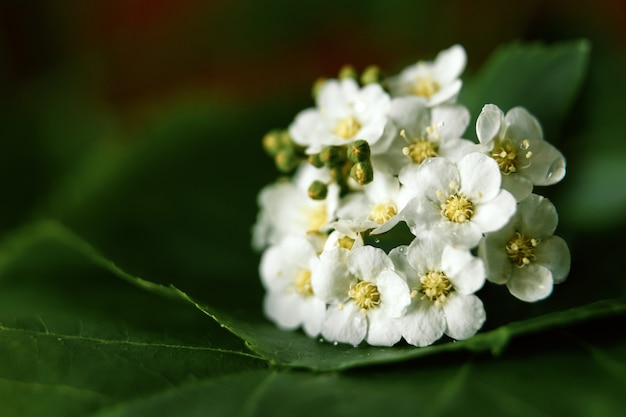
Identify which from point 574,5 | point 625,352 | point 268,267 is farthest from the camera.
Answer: point 574,5

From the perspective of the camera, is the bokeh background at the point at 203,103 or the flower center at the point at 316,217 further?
the bokeh background at the point at 203,103

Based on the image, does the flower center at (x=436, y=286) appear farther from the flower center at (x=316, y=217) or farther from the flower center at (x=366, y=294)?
the flower center at (x=316, y=217)

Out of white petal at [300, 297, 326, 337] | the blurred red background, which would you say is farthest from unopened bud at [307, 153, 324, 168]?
the blurred red background

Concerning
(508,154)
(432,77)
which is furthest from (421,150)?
(432,77)

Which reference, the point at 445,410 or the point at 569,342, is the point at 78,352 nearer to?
the point at 445,410

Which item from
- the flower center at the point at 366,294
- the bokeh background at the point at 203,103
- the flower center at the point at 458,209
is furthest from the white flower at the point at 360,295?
the bokeh background at the point at 203,103

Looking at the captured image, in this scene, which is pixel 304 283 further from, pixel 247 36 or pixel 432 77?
pixel 247 36

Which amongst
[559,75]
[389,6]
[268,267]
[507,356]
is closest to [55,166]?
[389,6]

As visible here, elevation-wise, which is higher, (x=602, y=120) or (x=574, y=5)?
(x=574, y=5)

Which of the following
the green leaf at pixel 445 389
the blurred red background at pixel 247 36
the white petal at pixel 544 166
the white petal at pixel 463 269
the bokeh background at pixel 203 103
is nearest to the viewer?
the green leaf at pixel 445 389
